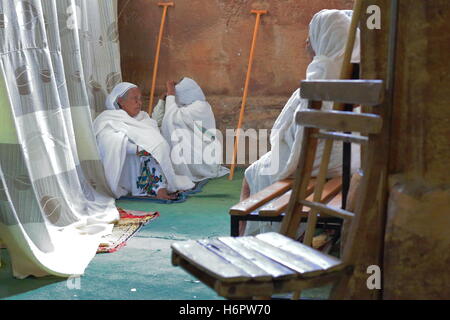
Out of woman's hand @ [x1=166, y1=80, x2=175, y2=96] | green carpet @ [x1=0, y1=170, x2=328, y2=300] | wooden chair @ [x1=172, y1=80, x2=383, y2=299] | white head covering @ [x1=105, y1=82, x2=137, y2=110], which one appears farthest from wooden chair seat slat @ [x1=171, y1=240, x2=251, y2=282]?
woman's hand @ [x1=166, y1=80, x2=175, y2=96]

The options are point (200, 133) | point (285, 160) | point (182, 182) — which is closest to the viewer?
point (285, 160)

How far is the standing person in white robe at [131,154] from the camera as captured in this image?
546cm

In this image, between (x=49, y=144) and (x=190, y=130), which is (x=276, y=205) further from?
(x=190, y=130)

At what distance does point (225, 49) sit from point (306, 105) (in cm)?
360

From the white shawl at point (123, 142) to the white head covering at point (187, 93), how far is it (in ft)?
2.32

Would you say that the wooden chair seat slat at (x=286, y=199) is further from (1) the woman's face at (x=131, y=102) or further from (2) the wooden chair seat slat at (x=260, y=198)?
(1) the woman's face at (x=131, y=102)

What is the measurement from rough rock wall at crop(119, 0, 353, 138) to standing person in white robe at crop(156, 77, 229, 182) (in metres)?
0.44

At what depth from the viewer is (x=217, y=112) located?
275 inches

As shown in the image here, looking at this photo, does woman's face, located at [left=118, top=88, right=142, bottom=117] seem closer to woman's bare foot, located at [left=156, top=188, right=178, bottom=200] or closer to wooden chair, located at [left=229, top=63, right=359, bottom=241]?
woman's bare foot, located at [left=156, top=188, right=178, bottom=200]

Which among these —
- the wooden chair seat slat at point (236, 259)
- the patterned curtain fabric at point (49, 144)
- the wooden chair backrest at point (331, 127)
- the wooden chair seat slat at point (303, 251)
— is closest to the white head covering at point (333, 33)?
the wooden chair backrest at point (331, 127)

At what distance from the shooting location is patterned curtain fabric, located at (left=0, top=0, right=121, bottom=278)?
3588mm

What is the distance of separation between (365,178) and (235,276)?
539 mm

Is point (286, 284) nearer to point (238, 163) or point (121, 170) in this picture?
point (121, 170)
